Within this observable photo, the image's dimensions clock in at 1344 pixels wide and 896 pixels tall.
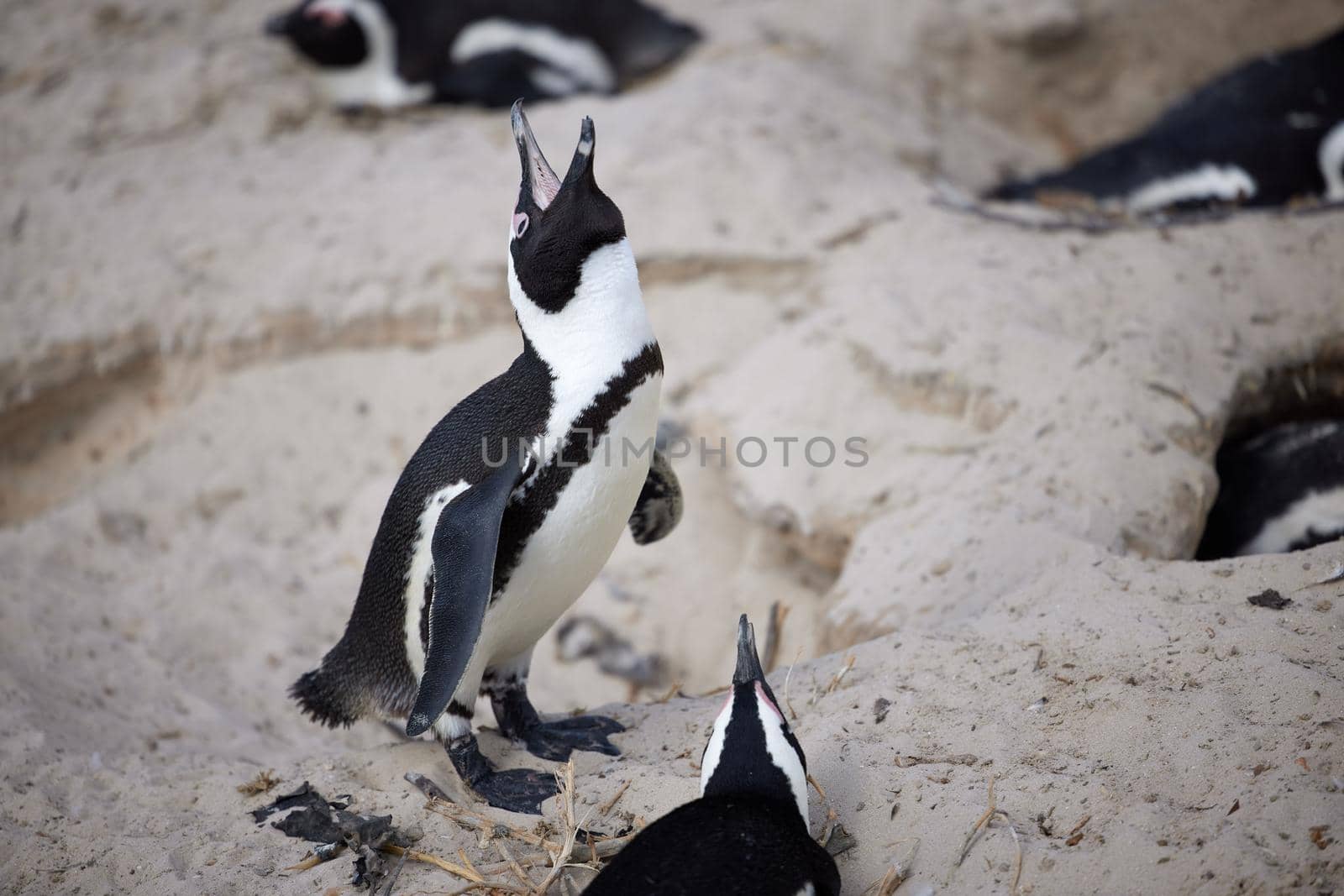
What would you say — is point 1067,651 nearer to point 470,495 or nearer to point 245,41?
point 470,495

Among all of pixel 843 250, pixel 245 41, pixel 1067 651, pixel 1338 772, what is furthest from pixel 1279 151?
pixel 245 41

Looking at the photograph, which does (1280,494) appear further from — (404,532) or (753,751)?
(404,532)

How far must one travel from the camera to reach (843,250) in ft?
15.8

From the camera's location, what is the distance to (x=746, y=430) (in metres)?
4.27

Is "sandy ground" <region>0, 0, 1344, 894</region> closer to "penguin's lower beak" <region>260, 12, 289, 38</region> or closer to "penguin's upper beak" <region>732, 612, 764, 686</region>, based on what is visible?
"penguin's lower beak" <region>260, 12, 289, 38</region>

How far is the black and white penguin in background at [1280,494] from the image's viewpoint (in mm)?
3467

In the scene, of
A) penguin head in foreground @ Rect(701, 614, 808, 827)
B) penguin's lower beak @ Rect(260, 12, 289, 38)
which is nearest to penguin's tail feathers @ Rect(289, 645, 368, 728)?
penguin head in foreground @ Rect(701, 614, 808, 827)

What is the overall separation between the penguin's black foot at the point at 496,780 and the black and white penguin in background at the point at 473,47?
171 inches

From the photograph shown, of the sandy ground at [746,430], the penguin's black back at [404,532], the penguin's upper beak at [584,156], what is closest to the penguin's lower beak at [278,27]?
the sandy ground at [746,430]


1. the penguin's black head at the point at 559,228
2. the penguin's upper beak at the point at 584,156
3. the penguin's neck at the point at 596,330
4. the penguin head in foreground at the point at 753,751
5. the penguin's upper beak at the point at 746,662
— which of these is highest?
the penguin's upper beak at the point at 584,156

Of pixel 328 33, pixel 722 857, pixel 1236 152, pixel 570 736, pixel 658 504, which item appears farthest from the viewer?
pixel 328 33

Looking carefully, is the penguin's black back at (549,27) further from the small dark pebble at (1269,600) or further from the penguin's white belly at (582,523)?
the small dark pebble at (1269,600)

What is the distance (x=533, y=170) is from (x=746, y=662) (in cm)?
118

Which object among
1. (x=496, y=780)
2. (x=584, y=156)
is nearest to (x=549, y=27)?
(x=584, y=156)
